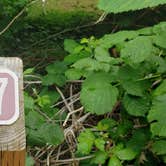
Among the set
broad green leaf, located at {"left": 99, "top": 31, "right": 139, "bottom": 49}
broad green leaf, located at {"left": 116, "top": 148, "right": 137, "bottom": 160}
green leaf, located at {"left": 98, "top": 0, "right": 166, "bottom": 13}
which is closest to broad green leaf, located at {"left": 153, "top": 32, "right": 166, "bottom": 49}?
broad green leaf, located at {"left": 99, "top": 31, "right": 139, "bottom": 49}

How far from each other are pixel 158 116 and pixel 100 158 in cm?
35

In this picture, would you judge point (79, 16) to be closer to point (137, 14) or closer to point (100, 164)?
point (137, 14)

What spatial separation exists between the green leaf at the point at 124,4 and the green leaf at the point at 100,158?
635 millimetres

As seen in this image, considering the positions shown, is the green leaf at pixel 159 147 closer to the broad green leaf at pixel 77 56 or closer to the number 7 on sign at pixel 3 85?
the broad green leaf at pixel 77 56

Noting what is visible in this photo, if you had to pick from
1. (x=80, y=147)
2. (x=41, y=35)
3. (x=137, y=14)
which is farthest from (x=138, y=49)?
(x=41, y=35)

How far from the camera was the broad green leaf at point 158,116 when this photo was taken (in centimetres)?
216

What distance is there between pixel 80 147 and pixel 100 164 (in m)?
0.14

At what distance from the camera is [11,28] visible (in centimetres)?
387

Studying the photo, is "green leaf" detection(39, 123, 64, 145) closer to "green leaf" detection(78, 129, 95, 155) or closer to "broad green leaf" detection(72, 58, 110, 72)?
"green leaf" detection(78, 129, 95, 155)

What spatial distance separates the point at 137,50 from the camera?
2258 millimetres

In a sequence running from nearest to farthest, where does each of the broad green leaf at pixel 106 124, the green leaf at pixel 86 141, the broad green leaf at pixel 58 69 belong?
the green leaf at pixel 86 141, the broad green leaf at pixel 106 124, the broad green leaf at pixel 58 69

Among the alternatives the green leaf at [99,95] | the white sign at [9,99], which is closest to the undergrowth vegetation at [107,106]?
the green leaf at [99,95]

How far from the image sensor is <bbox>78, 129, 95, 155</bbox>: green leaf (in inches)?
93.4

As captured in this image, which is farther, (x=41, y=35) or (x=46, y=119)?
(x=41, y=35)
